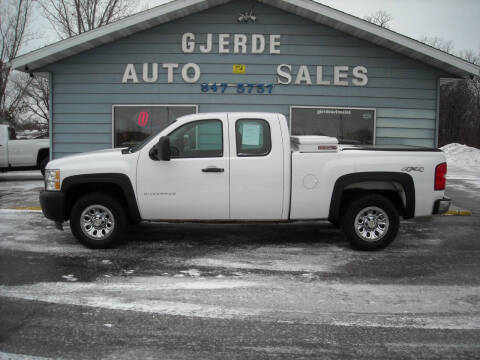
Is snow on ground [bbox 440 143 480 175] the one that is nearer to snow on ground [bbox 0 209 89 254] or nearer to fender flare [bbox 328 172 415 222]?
fender flare [bbox 328 172 415 222]

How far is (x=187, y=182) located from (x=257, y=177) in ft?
3.22

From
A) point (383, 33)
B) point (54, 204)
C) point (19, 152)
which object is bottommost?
point (54, 204)

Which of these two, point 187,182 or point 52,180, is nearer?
point 187,182

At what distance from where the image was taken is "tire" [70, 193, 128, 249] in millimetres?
6625

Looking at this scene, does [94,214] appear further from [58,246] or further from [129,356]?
[129,356]

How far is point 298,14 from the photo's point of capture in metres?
10.3

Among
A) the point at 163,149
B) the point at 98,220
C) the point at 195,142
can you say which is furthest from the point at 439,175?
the point at 98,220

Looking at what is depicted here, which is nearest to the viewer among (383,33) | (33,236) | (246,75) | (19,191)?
(33,236)

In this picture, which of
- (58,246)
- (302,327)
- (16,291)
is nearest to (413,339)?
(302,327)

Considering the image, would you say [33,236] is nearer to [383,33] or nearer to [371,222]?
[371,222]

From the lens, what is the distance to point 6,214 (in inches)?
383

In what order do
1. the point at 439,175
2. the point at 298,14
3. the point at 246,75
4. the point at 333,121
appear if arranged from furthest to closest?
1. the point at 333,121
2. the point at 246,75
3. the point at 298,14
4. the point at 439,175

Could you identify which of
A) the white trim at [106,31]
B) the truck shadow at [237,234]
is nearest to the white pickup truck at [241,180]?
the truck shadow at [237,234]

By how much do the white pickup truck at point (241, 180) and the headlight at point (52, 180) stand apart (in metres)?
0.02
